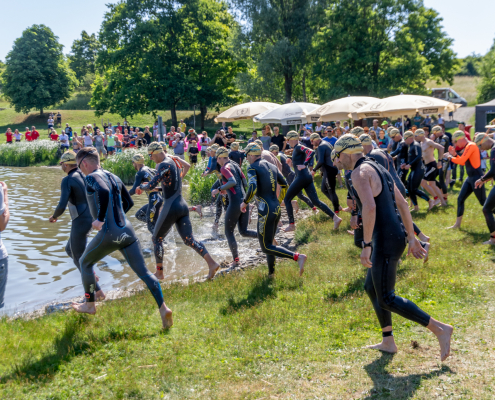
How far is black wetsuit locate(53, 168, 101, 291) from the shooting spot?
701cm

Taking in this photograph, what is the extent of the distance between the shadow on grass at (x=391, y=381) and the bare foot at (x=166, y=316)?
2.41 m

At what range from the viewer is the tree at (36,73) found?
5944 cm

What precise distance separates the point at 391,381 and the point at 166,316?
8.96 ft

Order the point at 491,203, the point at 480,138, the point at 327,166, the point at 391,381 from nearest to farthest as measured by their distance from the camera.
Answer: the point at 391,381 → the point at 491,203 → the point at 480,138 → the point at 327,166

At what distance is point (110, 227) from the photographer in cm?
557

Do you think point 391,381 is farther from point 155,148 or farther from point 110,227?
point 155,148

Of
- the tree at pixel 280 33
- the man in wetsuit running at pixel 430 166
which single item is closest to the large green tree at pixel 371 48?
the tree at pixel 280 33

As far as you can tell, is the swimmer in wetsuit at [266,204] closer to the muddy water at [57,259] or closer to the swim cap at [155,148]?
the swim cap at [155,148]

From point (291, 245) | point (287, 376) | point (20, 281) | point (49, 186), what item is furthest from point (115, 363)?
point (49, 186)

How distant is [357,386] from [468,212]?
8.99 meters

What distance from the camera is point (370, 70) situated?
145 feet

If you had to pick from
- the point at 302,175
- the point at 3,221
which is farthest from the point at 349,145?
the point at 302,175

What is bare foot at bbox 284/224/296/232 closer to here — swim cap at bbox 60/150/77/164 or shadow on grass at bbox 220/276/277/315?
shadow on grass at bbox 220/276/277/315

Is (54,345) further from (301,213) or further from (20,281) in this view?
(301,213)
